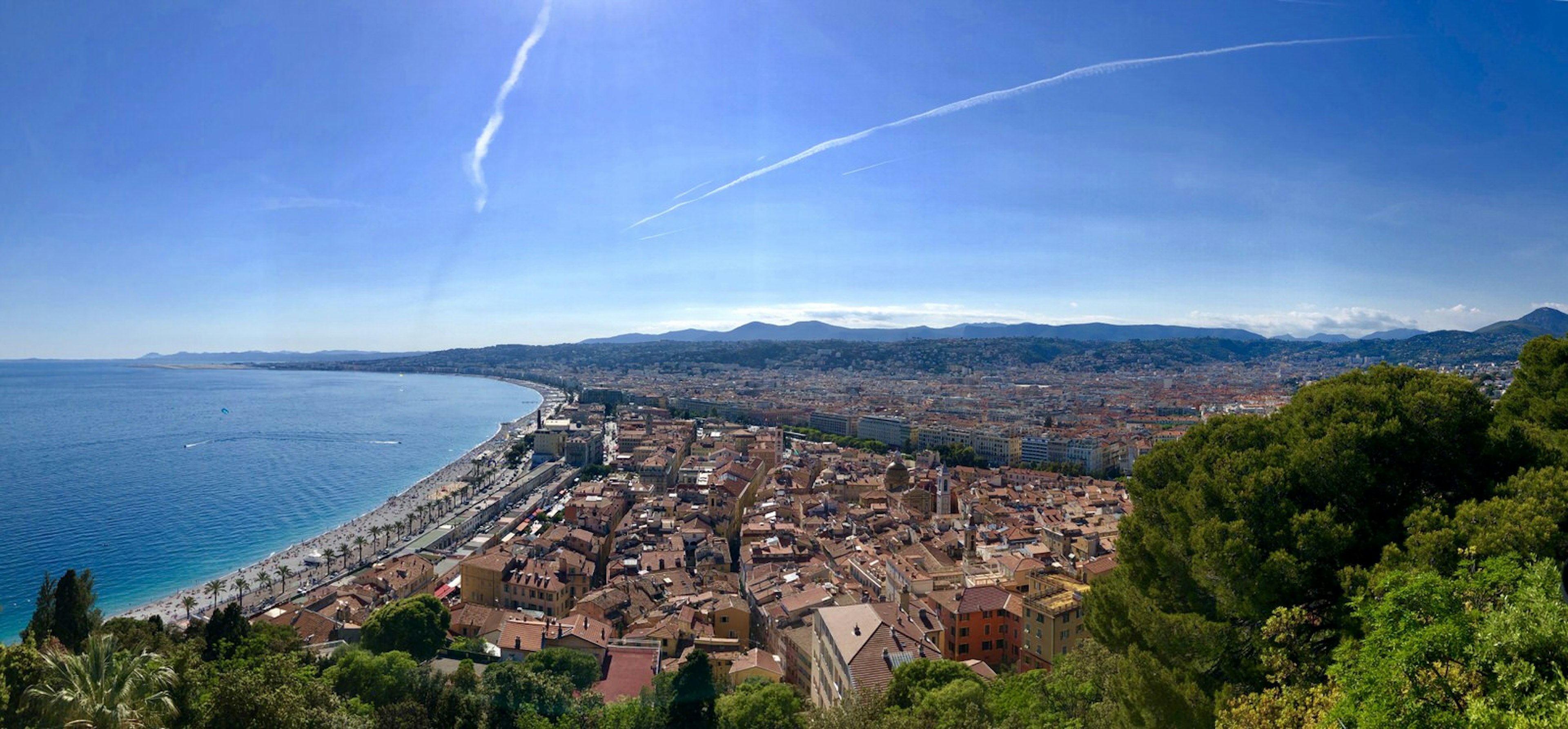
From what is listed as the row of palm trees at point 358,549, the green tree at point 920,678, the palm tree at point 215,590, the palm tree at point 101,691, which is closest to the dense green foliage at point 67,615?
the row of palm trees at point 358,549

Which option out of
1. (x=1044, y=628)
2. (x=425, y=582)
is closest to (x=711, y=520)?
(x=425, y=582)

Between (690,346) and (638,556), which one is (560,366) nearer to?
(690,346)

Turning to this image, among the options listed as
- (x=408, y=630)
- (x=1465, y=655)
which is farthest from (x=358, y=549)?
(x=1465, y=655)

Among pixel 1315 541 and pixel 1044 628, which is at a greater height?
pixel 1315 541

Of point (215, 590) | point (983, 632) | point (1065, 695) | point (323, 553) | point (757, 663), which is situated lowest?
point (323, 553)

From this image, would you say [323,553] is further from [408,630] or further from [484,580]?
[408,630]

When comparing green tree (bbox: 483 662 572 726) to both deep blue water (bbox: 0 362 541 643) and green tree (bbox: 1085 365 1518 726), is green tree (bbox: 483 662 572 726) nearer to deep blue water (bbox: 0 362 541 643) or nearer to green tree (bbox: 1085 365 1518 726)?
green tree (bbox: 1085 365 1518 726)

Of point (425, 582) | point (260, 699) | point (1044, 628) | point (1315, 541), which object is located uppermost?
point (1315, 541)
